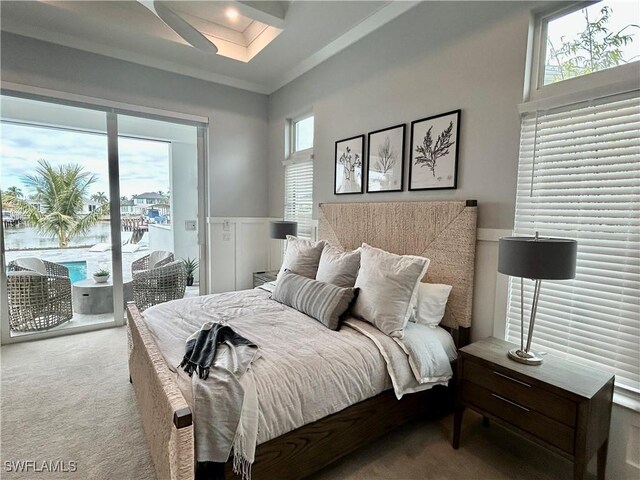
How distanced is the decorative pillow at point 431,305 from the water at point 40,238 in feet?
11.8

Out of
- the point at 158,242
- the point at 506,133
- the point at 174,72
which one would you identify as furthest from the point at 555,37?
the point at 158,242

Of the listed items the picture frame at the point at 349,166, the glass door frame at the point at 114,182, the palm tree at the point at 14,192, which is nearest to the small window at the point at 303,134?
the picture frame at the point at 349,166

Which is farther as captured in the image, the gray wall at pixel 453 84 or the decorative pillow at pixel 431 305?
the decorative pillow at pixel 431 305

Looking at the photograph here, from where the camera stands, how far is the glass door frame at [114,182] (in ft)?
10.8

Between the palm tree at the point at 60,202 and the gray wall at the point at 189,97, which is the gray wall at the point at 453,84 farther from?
the palm tree at the point at 60,202

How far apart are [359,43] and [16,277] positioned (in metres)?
4.22

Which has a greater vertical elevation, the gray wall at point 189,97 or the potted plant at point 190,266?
the gray wall at point 189,97

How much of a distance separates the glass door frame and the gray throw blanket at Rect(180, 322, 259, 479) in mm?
2958

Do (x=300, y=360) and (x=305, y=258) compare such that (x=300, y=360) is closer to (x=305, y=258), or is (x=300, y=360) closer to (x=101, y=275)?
(x=305, y=258)

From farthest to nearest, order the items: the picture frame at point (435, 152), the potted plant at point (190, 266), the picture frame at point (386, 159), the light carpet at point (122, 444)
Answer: the potted plant at point (190, 266), the picture frame at point (386, 159), the picture frame at point (435, 152), the light carpet at point (122, 444)

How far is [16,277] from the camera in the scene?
3.33 metres

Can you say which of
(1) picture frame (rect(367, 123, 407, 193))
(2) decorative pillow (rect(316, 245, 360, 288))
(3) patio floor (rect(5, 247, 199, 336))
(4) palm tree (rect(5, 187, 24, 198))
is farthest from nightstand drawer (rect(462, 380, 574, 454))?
(4) palm tree (rect(5, 187, 24, 198))

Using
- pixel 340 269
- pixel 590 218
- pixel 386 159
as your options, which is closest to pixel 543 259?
pixel 590 218

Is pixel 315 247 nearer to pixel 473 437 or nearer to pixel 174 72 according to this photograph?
pixel 473 437
